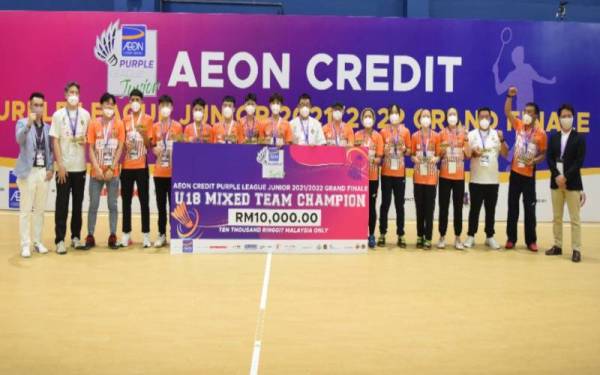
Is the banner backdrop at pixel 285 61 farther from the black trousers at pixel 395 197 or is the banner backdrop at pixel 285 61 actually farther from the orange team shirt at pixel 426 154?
the black trousers at pixel 395 197

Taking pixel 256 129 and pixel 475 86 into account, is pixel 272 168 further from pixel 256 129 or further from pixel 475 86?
pixel 475 86

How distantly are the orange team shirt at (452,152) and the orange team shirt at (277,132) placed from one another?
1930 millimetres

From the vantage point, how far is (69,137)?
7055 millimetres

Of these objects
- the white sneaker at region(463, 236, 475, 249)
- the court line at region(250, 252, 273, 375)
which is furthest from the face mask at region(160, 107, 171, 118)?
the white sneaker at region(463, 236, 475, 249)

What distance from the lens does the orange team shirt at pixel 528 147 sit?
7703 mm

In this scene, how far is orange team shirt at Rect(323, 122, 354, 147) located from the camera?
8.07m

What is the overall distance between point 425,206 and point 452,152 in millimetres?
730

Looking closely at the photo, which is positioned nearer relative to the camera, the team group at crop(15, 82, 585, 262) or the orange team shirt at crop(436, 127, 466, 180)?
the team group at crop(15, 82, 585, 262)

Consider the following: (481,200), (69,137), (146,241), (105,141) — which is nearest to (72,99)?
(69,137)

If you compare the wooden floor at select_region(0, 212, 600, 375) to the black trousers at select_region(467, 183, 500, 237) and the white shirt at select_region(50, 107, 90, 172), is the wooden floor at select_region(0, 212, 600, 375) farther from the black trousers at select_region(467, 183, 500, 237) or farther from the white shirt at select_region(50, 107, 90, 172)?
the white shirt at select_region(50, 107, 90, 172)

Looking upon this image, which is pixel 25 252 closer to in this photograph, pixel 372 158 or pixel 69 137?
pixel 69 137

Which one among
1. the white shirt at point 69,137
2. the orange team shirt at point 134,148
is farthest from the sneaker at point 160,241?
the white shirt at point 69,137

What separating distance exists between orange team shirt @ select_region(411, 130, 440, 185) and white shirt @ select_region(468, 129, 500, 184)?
0.48 meters

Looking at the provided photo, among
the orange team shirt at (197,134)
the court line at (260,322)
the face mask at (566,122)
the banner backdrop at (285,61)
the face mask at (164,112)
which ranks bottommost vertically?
the court line at (260,322)
